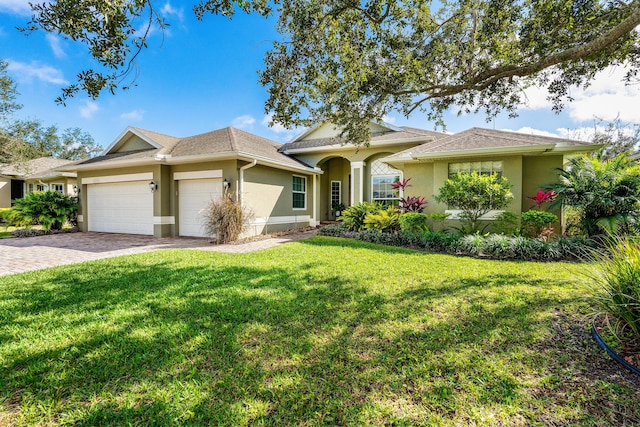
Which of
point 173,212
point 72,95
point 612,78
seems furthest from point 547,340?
point 173,212

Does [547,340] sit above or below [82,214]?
below

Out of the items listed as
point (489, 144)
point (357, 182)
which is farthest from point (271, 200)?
point (489, 144)

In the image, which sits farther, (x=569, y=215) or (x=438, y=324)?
(x=569, y=215)

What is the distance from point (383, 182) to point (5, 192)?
90.4 ft

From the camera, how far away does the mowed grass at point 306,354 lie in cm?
211

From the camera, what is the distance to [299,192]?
572 inches

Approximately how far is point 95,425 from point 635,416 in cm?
395

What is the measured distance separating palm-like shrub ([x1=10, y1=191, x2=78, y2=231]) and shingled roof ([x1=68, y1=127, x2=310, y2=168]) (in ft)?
8.58

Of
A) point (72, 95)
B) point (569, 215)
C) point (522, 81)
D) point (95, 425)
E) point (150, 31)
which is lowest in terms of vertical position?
point (95, 425)

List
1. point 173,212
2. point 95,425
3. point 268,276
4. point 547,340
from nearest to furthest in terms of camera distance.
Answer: point 95,425 < point 547,340 < point 268,276 < point 173,212

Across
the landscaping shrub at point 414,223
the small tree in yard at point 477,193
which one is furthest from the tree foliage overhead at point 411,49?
the landscaping shrub at point 414,223

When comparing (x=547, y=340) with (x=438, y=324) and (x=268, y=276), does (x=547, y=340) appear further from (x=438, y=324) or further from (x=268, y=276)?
(x=268, y=276)

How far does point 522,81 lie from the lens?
701 centimetres

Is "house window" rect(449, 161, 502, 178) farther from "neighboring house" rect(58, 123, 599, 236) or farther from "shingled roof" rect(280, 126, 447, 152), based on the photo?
"shingled roof" rect(280, 126, 447, 152)
